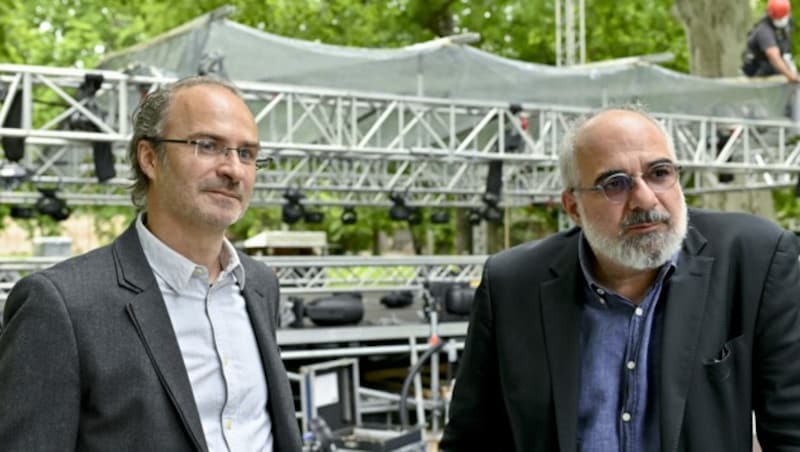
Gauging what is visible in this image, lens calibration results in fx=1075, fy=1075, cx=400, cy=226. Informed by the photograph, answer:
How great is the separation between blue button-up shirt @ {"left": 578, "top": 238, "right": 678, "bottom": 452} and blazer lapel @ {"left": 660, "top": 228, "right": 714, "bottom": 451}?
0.03m

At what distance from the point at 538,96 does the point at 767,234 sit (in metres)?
11.7

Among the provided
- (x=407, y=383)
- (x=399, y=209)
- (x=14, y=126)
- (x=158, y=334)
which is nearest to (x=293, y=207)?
(x=399, y=209)

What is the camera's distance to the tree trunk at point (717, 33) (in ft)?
52.5

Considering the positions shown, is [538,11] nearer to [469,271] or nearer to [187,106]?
[469,271]

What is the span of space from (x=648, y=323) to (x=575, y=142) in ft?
1.41

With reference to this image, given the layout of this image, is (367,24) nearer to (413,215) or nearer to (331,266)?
Result: (413,215)

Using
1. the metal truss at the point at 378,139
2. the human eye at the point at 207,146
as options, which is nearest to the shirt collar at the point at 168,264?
the human eye at the point at 207,146

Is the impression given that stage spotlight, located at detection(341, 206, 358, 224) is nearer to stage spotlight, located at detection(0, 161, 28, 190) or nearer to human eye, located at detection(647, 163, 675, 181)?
stage spotlight, located at detection(0, 161, 28, 190)

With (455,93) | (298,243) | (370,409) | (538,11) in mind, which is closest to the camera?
(370,409)

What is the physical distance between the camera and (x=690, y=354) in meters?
2.23

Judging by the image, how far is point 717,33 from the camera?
52.6 ft

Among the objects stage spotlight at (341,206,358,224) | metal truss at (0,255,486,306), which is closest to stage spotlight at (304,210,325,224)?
stage spotlight at (341,206,358,224)

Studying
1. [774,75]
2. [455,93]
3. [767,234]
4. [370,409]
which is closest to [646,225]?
[767,234]

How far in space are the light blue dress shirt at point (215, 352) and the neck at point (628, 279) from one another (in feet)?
2.72
